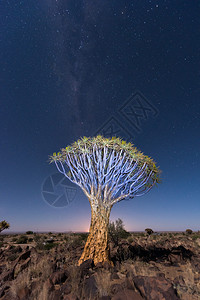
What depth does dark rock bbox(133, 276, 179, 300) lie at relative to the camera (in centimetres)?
350

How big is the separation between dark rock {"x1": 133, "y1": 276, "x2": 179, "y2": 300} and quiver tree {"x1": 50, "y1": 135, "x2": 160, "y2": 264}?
357 cm

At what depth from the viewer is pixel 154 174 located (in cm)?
965

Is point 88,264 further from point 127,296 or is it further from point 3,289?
point 127,296

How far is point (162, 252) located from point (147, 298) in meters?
8.18

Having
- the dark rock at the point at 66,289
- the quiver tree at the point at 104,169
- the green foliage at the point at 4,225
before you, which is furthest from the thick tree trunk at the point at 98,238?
the green foliage at the point at 4,225

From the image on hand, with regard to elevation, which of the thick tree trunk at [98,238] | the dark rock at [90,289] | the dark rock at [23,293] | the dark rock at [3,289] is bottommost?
the dark rock at [3,289]

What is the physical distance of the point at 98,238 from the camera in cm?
723

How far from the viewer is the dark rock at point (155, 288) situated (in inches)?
138

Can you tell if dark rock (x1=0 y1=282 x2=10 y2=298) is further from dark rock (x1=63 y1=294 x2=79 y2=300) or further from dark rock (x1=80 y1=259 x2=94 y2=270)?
dark rock (x1=80 y1=259 x2=94 y2=270)

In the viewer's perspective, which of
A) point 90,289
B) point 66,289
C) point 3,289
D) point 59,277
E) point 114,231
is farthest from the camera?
point 114,231

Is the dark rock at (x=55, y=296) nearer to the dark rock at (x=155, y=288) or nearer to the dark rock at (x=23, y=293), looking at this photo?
the dark rock at (x=23, y=293)

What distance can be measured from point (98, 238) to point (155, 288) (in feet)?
12.7

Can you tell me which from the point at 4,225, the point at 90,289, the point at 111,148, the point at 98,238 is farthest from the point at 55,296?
the point at 4,225

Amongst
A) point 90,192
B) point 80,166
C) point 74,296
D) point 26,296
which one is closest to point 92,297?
point 74,296
